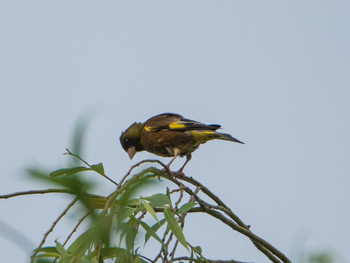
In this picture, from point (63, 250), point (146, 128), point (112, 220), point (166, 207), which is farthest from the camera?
point (146, 128)

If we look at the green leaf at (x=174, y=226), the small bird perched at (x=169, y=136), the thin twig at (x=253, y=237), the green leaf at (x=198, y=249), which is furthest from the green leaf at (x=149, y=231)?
the small bird perched at (x=169, y=136)

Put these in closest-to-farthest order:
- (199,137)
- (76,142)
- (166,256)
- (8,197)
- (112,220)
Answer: (76,142) < (112,220) < (8,197) < (166,256) < (199,137)

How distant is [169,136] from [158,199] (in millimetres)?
3792

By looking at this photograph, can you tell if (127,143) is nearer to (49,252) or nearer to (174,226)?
(174,226)

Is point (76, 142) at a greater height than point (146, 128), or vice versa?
point (146, 128)

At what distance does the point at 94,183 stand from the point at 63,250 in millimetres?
988

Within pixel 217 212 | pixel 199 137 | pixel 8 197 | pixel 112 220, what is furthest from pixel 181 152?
pixel 112 220

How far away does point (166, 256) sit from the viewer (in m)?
2.01

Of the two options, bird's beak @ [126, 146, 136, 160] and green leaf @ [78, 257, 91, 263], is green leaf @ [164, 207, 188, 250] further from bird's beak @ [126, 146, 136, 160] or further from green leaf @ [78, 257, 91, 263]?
bird's beak @ [126, 146, 136, 160]

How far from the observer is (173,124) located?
6.17 meters

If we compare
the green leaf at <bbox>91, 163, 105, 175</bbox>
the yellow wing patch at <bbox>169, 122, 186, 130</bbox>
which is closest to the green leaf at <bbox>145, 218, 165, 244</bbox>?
the green leaf at <bbox>91, 163, 105, 175</bbox>

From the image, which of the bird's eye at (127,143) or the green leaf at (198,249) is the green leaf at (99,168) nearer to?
the green leaf at (198,249)

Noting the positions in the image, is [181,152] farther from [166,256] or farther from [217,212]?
[166,256]

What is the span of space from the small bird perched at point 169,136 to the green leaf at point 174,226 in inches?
128
